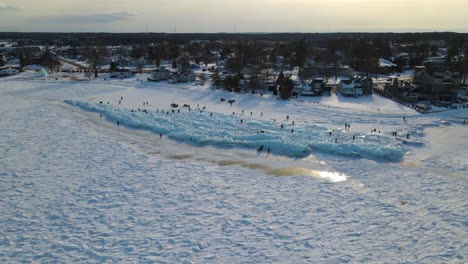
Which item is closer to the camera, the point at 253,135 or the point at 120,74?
the point at 253,135

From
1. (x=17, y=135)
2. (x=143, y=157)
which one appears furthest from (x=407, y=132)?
(x=17, y=135)

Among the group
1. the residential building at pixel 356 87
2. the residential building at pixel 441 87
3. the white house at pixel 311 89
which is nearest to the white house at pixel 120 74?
the white house at pixel 311 89

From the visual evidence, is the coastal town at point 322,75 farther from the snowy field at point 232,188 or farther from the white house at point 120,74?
the snowy field at point 232,188

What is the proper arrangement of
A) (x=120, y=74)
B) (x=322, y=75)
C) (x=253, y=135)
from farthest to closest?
(x=120, y=74) < (x=322, y=75) < (x=253, y=135)

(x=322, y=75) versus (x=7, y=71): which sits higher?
(x=322, y=75)

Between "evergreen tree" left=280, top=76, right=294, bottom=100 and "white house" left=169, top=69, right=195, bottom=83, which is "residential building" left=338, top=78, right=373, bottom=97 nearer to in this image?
"evergreen tree" left=280, top=76, right=294, bottom=100

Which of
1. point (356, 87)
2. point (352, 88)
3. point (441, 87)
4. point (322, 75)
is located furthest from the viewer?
point (322, 75)

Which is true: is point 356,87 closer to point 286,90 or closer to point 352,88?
point 352,88

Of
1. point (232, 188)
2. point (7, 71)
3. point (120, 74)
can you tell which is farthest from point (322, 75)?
point (7, 71)

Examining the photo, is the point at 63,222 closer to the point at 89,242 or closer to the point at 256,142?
the point at 89,242
